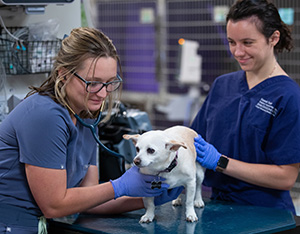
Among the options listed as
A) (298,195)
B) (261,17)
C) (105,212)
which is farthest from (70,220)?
(298,195)

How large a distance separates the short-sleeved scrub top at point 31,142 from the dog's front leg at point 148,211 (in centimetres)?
34

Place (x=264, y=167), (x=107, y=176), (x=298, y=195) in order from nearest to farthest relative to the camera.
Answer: (x=264, y=167) → (x=107, y=176) → (x=298, y=195)

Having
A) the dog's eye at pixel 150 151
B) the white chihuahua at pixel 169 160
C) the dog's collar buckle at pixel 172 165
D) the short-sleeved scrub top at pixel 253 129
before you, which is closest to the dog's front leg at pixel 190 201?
the white chihuahua at pixel 169 160

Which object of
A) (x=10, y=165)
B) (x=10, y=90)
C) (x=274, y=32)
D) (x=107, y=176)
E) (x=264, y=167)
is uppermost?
(x=274, y=32)

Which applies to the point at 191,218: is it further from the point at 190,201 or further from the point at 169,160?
the point at 169,160

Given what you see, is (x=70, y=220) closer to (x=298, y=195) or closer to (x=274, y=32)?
(x=274, y=32)

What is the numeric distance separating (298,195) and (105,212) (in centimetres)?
253

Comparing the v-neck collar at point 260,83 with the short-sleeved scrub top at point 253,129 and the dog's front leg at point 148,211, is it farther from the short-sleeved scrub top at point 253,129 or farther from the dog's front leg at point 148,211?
the dog's front leg at point 148,211

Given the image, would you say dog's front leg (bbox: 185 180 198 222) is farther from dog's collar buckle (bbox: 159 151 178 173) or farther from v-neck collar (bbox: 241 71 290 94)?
v-neck collar (bbox: 241 71 290 94)

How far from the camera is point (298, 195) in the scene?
397 centimetres

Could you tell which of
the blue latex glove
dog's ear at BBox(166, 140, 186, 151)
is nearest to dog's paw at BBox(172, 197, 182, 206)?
the blue latex glove

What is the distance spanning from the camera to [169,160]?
1.69m

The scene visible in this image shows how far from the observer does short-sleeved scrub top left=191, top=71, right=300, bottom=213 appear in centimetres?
201

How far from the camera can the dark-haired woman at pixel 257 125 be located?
201cm
